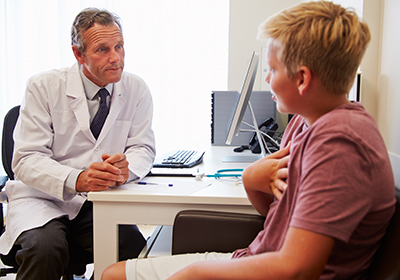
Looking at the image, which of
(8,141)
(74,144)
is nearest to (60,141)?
(74,144)

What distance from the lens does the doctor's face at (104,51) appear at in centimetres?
134

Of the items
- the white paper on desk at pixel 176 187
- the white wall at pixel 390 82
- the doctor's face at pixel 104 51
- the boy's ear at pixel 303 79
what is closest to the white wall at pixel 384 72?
the white wall at pixel 390 82

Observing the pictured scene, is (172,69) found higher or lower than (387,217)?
higher

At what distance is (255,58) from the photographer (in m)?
1.23

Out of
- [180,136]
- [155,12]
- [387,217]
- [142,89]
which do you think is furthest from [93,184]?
[155,12]

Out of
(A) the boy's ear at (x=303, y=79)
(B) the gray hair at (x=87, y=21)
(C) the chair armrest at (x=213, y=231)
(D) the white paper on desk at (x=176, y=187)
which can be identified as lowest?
(C) the chair armrest at (x=213, y=231)

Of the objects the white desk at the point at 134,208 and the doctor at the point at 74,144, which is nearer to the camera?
the white desk at the point at 134,208

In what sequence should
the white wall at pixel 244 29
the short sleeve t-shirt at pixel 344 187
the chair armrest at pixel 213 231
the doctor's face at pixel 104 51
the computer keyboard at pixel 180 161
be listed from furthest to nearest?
the white wall at pixel 244 29 → the computer keyboard at pixel 180 161 → the doctor's face at pixel 104 51 → the chair armrest at pixel 213 231 → the short sleeve t-shirt at pixel 344 187

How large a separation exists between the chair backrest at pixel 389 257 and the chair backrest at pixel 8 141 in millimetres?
1489

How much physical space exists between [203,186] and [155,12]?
93.2 inches

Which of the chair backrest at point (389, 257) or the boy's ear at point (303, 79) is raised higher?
the boy's ear at point (303, 79)

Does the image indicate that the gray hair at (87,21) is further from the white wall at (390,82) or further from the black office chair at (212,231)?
the white wall at (390,82)

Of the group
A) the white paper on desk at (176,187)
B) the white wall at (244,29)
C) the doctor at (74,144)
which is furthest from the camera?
the white wall at (244,29)

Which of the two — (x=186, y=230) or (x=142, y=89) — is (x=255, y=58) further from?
(x=186, y=230)
